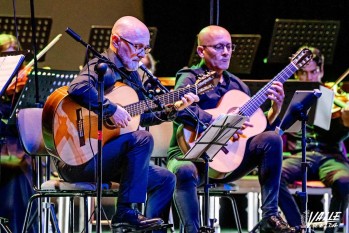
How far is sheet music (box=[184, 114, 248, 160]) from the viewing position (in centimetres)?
499

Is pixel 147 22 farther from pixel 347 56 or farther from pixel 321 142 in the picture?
pixel 321 142

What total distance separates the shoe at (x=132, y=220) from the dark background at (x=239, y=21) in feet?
14.9

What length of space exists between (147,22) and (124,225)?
4895 millimetres

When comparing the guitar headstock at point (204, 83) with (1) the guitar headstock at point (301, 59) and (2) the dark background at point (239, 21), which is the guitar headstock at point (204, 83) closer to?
(1) the guitar headstock at point (301, 59)

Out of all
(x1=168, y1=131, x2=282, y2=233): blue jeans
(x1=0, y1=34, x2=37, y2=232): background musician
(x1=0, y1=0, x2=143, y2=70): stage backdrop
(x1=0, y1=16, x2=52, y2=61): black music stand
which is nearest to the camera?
(x1=168, y1=131, x2=282, y2=233): blue jeans

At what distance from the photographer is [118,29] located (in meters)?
5.41

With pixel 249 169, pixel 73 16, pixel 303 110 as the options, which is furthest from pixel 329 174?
pixel 73 16

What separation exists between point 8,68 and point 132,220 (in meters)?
1.32

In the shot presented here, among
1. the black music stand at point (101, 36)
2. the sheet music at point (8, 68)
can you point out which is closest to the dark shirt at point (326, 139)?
the black music stand at point (101, 36)

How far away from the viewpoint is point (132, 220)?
4.91 metres

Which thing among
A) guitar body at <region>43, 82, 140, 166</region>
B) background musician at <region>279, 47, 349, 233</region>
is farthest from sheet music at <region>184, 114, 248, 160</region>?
background musician at <region>279, 47, 349, 233</region>

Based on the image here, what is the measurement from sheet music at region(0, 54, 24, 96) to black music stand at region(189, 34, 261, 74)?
2781mm

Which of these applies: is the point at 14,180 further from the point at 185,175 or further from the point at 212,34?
the point at 212,34

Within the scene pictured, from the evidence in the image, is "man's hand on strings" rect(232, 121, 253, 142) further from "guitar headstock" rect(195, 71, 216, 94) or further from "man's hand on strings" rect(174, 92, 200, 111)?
Result: "man's hand on strings" rect(174, 92, 200, 111)
